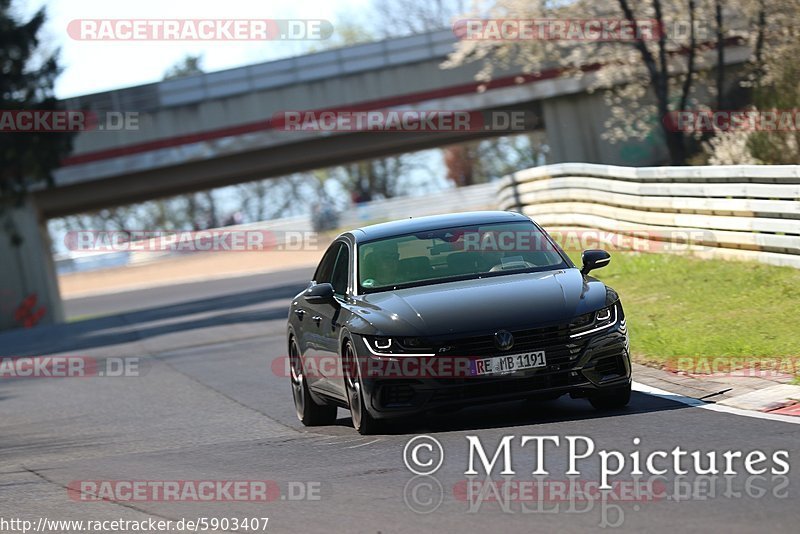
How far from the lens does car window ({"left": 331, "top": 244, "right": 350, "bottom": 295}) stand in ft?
38.2

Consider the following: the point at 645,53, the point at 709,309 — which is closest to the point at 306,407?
the point at 709,309

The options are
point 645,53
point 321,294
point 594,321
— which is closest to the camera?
point 594,321

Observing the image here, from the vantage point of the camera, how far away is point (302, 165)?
54.3 m

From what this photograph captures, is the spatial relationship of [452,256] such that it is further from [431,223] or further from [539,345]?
[539,345]

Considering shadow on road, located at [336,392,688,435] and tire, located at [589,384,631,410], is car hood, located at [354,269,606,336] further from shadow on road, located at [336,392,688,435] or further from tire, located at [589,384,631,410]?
shadow on road, located at [336,392,688,435]

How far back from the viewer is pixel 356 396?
10.5 metres

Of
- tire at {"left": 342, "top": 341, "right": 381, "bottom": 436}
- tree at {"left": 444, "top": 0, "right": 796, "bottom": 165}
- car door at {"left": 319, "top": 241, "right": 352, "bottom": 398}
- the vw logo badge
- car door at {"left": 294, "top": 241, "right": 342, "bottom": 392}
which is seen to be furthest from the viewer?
tree at {"left": 444, "top": 0, "right": 796, "bottom": 165}

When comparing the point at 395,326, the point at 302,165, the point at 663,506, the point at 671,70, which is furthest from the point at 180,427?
the point at 302,165

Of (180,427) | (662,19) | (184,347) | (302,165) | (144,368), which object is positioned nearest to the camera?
(180,427)

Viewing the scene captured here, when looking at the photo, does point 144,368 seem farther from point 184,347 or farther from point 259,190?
point 259,190

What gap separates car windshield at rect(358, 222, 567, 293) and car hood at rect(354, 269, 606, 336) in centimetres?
31

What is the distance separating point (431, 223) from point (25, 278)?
39.2m

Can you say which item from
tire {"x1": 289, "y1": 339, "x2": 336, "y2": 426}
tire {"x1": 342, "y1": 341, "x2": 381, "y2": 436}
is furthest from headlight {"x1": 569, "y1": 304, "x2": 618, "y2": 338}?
tire {"x1": 289, "y1": 339, "x2": 336, "y2": 426}

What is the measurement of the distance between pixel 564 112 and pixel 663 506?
1621 inches
